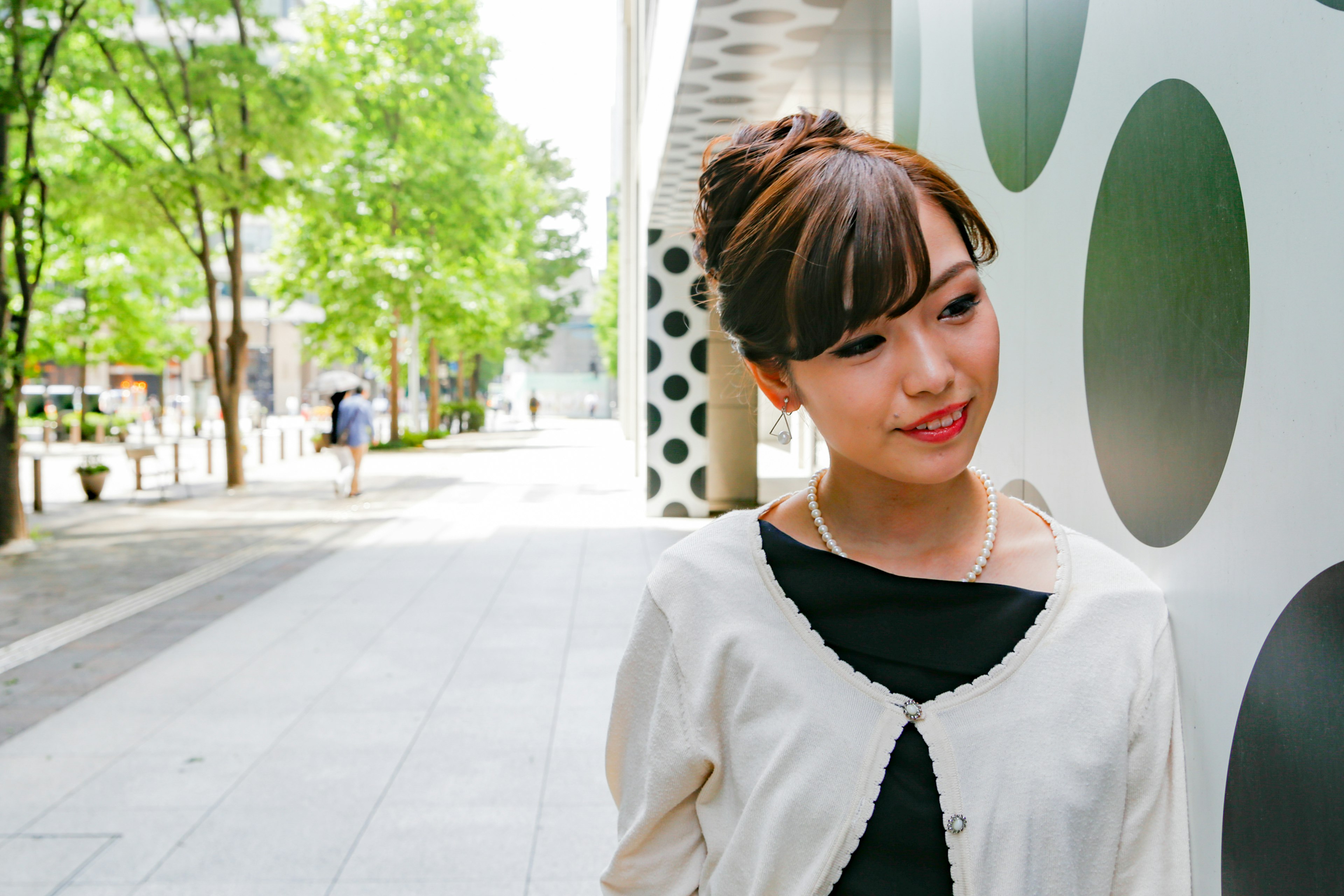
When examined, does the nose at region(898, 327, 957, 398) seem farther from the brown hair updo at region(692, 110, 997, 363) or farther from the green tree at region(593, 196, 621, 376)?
the green tree at region(593, 196, 621, 376)

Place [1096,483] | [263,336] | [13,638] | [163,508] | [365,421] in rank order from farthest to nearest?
[263,336], [365,421], [163,508], [13,638], [1096,483]

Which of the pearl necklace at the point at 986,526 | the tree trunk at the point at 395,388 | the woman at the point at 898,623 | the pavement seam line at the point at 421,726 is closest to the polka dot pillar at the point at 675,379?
the pavement seam line at the point at 421,726

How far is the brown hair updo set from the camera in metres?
1.17

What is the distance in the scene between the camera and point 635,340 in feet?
83.1

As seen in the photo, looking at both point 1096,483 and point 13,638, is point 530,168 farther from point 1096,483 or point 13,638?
point 1096,483

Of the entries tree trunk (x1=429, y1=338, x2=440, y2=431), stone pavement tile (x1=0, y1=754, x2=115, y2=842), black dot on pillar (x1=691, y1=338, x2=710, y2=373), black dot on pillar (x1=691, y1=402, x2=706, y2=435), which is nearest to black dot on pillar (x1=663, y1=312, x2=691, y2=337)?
black dot on pillar (x1=691, y1=338, x2=710, y2=373)

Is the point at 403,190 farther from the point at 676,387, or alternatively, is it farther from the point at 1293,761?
the point at 1293,761

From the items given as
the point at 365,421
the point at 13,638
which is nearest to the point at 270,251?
the point at 365,421

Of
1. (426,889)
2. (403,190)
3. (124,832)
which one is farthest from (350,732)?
(403,190)

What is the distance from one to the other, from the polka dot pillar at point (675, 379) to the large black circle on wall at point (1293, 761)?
11904 millimetres

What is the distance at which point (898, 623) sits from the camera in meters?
1.30

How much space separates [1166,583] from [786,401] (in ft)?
1.73

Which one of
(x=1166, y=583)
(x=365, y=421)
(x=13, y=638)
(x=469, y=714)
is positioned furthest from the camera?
(x=365, y=421)

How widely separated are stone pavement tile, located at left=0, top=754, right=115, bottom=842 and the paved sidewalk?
12mm
